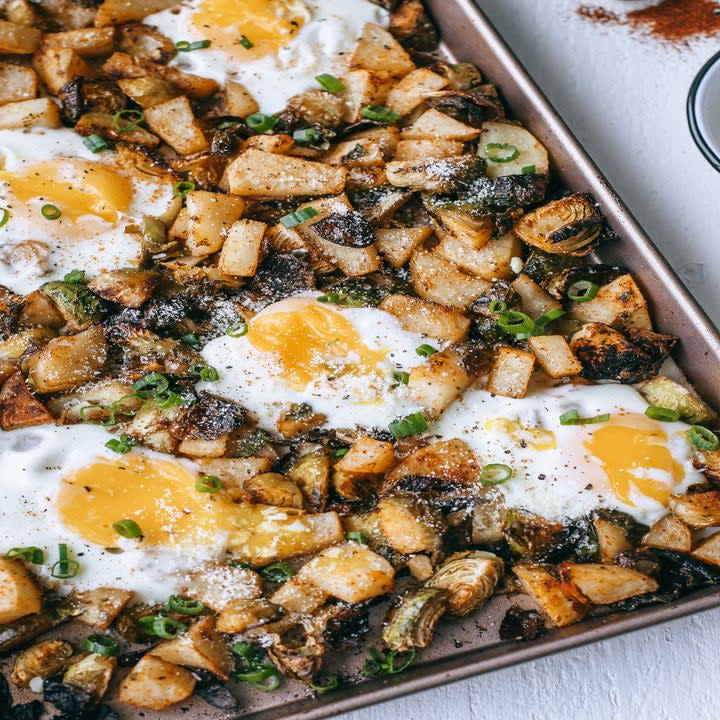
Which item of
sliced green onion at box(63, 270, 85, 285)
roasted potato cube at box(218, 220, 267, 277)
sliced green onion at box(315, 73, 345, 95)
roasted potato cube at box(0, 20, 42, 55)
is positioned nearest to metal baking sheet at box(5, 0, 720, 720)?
sliced green onion at box(315, 73, 345, 95)

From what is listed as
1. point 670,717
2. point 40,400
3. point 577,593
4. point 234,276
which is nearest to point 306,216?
point 234,276

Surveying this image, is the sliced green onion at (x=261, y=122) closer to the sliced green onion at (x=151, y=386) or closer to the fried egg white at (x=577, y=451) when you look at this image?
the sliced green onion at (x=151, y=386)

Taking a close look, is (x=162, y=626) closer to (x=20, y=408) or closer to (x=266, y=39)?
(x=20, y=408)

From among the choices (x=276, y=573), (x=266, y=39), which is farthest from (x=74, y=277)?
(x=266, y=39)

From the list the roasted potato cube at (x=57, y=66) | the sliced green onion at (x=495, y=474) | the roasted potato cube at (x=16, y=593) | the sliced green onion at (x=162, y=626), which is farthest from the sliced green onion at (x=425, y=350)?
the roasted potato cube at (x=57, y=66)

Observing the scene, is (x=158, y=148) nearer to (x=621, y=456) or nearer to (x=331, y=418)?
(x=331, y=418)

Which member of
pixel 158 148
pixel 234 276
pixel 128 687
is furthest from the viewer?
pixel 158 148
